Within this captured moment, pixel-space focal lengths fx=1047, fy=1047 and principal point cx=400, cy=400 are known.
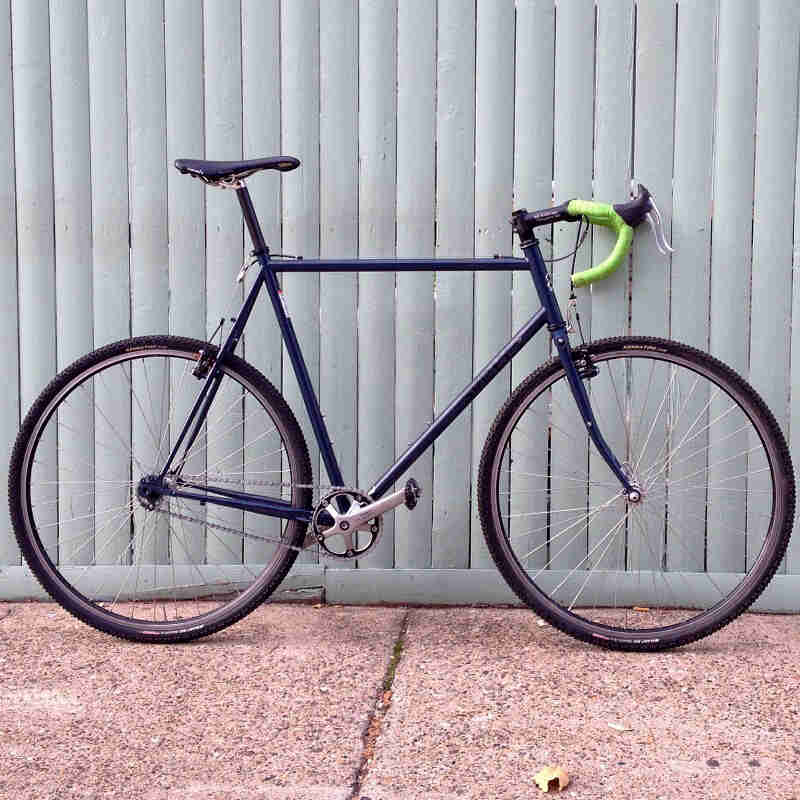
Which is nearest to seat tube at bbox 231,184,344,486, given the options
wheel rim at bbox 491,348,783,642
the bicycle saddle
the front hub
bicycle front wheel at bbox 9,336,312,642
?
the bicycle saddle

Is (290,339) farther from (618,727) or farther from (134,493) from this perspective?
(618,727)

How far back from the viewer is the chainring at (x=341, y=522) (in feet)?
10.8

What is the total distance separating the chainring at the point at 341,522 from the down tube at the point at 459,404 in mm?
69

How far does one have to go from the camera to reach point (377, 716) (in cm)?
281

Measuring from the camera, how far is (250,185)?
361 cm

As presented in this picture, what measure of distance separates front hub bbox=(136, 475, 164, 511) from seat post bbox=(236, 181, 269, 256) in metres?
0.80

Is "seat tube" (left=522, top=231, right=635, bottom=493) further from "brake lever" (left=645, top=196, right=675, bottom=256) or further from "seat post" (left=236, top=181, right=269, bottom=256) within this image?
"seat post" (left=236, top=181, right=269, bottom=256)

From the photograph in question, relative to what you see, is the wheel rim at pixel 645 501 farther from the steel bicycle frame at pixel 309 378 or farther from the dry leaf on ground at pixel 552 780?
the dry leaf on ground at pixel 552 780

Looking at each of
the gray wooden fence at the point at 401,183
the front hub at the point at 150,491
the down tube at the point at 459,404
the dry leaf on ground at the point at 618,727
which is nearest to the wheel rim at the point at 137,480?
the gray wooden fence at the point at 401,183

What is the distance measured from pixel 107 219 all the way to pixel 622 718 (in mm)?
2365

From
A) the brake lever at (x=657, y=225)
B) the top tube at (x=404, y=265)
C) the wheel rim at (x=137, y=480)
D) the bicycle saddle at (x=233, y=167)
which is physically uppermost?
the bicycle saddle at (x=233, y=167)

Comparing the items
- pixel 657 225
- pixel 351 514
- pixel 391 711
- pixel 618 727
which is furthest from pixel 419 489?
pixel 657 225

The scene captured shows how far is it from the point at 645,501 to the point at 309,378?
1.21 m

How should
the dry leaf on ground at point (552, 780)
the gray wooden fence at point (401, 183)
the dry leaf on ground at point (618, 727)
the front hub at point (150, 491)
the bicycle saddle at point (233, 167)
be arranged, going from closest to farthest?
the dry leaf on ground at point (552, 780) < the dry leaf on ground at point (618, 727) < the bicycle saddle at point (233, 167) < the front hub at point (150, 491) < the gray wooden fence at point (401, 183)
